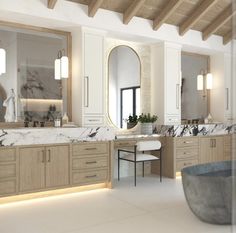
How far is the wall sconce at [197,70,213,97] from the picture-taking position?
21.6 ft

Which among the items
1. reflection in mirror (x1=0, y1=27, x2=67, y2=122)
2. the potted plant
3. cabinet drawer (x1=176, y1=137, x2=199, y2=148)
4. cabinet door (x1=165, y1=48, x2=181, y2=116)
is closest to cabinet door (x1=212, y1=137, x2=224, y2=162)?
cabinet drawer (x1=176, y1=137, x2=199, y2=148)

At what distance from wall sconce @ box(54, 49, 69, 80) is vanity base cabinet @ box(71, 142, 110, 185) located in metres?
1.19

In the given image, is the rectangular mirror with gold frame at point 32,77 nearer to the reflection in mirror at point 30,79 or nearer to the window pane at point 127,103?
the reflection in mirror at point 30,79

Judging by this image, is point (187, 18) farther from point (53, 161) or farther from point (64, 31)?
point (53, 161)

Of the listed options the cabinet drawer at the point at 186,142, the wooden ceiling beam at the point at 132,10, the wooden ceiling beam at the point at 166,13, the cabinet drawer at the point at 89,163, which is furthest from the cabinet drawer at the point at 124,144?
the wooden ceiling beam at the point at 166,13

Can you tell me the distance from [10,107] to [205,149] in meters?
3.73

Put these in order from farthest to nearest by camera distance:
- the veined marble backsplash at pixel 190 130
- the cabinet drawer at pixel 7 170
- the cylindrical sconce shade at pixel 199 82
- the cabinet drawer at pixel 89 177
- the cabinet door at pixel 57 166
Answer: the cylindrical sconce shade at pixel 199 82, the veined marble backsplash at pixel 190 130, the cabinet drawer at pixel 89 177, the cabinet door at pixel 57 166, the cabinet drawer at pixel 7 170

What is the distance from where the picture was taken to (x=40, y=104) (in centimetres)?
461

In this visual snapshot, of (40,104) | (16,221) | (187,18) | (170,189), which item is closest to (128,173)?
(170,189)

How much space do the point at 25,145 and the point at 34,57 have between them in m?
1.46

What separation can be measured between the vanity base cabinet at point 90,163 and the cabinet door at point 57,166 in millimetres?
110

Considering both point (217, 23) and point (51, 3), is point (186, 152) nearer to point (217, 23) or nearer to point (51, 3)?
point (217, 23)

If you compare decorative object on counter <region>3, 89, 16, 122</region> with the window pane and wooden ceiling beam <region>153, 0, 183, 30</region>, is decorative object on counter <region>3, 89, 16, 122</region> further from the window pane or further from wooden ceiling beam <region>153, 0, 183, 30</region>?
wooden ceiling beam <region>153, 0, 183, 30</region>

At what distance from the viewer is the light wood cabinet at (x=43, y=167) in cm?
392
